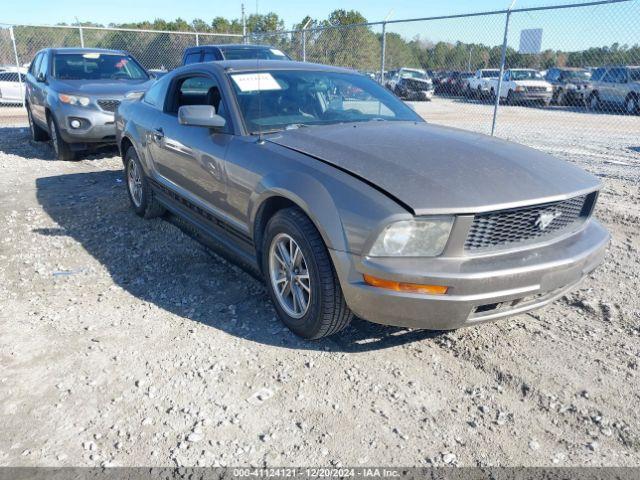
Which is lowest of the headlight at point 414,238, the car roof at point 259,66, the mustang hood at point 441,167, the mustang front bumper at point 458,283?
the mustang front bumper at point 458,283

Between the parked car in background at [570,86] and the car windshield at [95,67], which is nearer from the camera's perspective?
the car windshield at [95,67]

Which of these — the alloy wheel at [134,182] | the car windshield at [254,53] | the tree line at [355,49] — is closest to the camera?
the alloy wheel at [134,182]

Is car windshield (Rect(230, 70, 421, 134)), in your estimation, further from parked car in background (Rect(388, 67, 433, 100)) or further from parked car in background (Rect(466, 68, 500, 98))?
parked car in background (Rect(388, 67, 433, 100))

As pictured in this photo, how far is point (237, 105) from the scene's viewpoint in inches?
149

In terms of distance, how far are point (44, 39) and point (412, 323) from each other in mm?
24439

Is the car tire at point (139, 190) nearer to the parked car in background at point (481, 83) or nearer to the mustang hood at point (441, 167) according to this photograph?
the mustang hood at point (441, 167)

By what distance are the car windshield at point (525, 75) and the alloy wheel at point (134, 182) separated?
2001 centimetres

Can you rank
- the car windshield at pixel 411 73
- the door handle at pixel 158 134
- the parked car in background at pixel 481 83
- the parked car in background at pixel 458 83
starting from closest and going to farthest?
the door handle at pixel 158 134 → the parked car in background at pixel 481 83 → the parked car in background at pixel 458 83 → the car windshield at pixel 411 73

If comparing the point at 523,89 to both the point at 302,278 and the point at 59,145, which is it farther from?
the point at 302,278

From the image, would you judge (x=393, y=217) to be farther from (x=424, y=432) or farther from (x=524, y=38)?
(x=524, y=38)

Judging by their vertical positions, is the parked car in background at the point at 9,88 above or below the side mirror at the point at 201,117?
below

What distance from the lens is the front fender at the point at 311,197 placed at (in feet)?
8.95

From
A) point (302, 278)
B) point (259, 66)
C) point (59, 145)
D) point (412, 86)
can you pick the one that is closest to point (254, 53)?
point (59, 145)

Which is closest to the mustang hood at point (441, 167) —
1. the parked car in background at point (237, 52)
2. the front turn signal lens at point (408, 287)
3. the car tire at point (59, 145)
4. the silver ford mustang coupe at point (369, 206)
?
the silver ford mustang coupe at point (369, 206)
